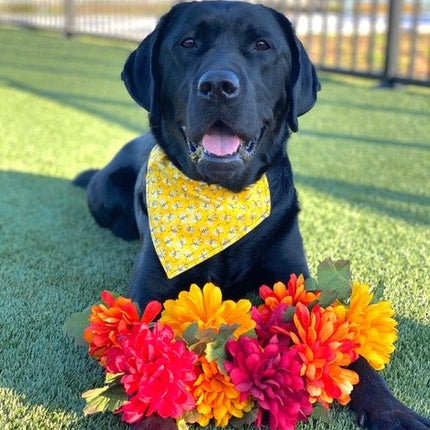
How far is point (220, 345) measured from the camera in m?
1.73

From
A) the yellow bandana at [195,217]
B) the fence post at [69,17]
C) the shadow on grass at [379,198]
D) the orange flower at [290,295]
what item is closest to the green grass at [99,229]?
the shadow on grass at [379,198]

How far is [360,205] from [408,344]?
171 cm

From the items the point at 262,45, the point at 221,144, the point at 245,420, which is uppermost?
the point at 262,45

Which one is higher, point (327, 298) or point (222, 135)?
point (222, 135)

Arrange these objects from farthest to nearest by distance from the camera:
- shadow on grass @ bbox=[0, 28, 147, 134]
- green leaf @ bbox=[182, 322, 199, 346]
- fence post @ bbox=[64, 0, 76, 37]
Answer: fence post @ bbox=[64, 0, 76, 37] < shadow on grass @ bbox=[0, 28, 147, 134] < green leaf @ bbox=[182, 322, 199, 346]

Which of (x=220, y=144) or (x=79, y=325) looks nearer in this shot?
(x=79, y=325)

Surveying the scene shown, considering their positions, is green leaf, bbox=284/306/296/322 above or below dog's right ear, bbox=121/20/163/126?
below

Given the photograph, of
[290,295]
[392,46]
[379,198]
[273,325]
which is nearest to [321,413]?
[273,325]

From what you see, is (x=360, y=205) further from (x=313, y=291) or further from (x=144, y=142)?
(x=313, y=291)

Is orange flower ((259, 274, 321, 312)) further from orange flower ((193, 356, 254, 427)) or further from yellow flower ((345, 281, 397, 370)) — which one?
orange flower ((193, 356, 254, 427))

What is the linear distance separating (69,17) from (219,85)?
13049 millimetres

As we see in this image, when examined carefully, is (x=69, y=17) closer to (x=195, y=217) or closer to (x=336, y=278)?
(x=195, y=217)

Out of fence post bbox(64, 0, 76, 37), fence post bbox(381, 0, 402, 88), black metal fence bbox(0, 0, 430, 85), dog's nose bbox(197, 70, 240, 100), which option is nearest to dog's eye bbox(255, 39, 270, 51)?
dog's nose bbox(197, 70, 240, 100)

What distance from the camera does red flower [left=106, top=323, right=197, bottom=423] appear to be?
1.61m
